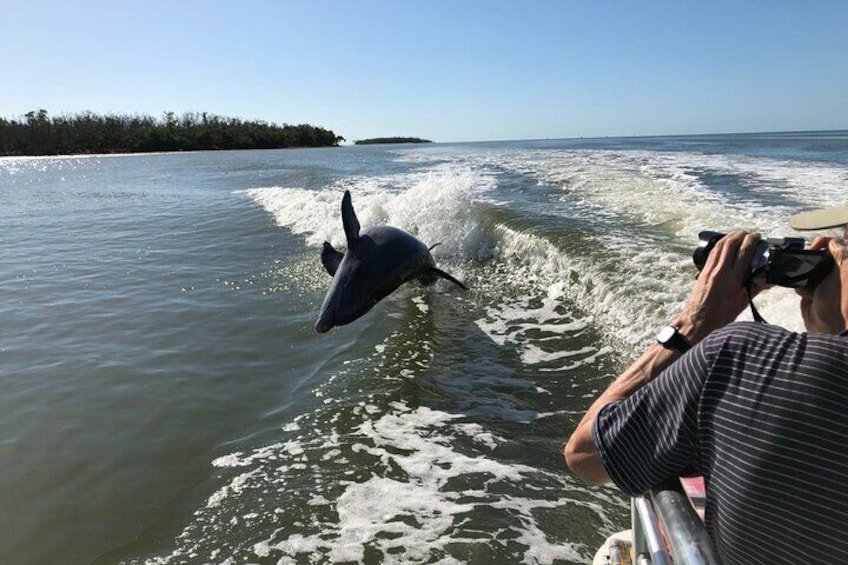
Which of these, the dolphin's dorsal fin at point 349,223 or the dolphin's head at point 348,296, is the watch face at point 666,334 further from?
the dolphin's dorsal fin at point 349,223

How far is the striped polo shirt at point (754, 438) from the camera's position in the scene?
4.10ft

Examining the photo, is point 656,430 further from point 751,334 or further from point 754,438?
point 751,334

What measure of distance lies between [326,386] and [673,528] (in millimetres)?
4852

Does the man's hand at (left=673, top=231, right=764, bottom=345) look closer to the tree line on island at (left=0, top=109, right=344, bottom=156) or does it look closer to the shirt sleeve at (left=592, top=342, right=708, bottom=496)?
the shirt sleeve at (left=592, top=342, right=708, bottom=496)

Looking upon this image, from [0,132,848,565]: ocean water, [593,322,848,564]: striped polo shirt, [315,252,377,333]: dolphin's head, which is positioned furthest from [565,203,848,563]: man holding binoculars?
[315,252,377,333]: dolphin's head

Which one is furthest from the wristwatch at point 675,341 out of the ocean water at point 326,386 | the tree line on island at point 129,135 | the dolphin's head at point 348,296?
the tree line on island at point 129,135

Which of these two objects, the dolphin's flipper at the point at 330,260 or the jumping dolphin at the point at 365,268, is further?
the dolphin's flipper at the point at 330,260

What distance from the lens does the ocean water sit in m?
3.80

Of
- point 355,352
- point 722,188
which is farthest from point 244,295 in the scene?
point 722,188

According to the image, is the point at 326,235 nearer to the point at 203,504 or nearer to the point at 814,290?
the point at 203,504

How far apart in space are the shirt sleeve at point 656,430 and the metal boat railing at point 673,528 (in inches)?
2.2

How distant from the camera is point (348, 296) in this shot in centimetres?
633

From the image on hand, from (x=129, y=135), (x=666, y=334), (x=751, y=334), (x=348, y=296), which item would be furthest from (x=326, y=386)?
(x=129, y=135)

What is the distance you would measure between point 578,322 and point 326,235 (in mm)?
7563
